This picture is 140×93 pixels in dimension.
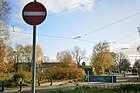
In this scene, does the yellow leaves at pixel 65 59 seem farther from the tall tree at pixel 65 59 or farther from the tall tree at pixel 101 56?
the tall tree at pixel 101 56

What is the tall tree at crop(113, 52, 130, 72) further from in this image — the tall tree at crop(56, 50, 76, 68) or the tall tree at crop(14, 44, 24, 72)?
the tall tree at crop(14, 44, 24, 72)

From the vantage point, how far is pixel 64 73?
47125mm

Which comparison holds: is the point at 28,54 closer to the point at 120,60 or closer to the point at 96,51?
the point at 96,51

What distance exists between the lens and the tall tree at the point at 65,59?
62.3 meters

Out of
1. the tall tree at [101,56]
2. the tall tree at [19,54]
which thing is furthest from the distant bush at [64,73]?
the tall tree at [19,54]

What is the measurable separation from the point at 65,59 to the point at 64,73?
17.2 metres

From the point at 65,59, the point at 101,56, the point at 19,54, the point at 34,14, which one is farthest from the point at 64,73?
the point at 34,14

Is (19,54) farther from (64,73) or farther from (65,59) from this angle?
(64,73)

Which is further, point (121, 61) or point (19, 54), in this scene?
Result: point (121, 61)

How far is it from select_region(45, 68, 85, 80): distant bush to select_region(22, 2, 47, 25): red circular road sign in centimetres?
3898

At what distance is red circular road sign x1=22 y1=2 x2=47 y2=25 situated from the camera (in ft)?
16.8

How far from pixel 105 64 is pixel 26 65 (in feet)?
64.8

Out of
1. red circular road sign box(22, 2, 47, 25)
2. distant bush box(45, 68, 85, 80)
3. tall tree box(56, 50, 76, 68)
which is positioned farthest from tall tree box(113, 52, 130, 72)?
red circular road sign box(22, 2, 47, 25)

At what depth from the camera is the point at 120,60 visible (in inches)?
3883
